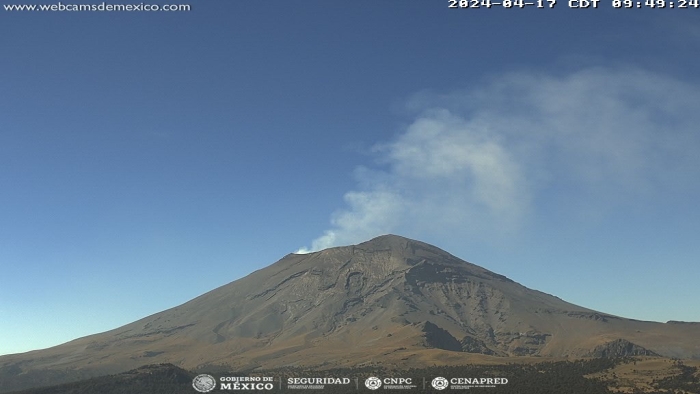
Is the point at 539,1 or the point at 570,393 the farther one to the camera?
the point at 570,393

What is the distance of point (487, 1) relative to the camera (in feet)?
381

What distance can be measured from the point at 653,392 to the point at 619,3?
13421cm

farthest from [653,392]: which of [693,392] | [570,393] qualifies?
[570,393]

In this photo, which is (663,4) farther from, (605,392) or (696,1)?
(605,392)

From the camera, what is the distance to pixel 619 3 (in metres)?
116

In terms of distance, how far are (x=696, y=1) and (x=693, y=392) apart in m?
129

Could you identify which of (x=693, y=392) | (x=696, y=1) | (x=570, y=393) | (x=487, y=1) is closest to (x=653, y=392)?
(x=693, y=392)

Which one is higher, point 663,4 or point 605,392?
point 663,4

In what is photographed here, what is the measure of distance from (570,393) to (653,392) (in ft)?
83.7

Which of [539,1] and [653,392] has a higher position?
[539,1]

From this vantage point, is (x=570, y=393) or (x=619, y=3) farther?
(x=570, y=393)

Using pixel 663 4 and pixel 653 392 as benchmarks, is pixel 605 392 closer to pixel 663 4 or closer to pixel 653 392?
pixel 653 392

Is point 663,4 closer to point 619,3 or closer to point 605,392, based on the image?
point 619,3

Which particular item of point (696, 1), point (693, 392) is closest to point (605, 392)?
point (693, 392)
